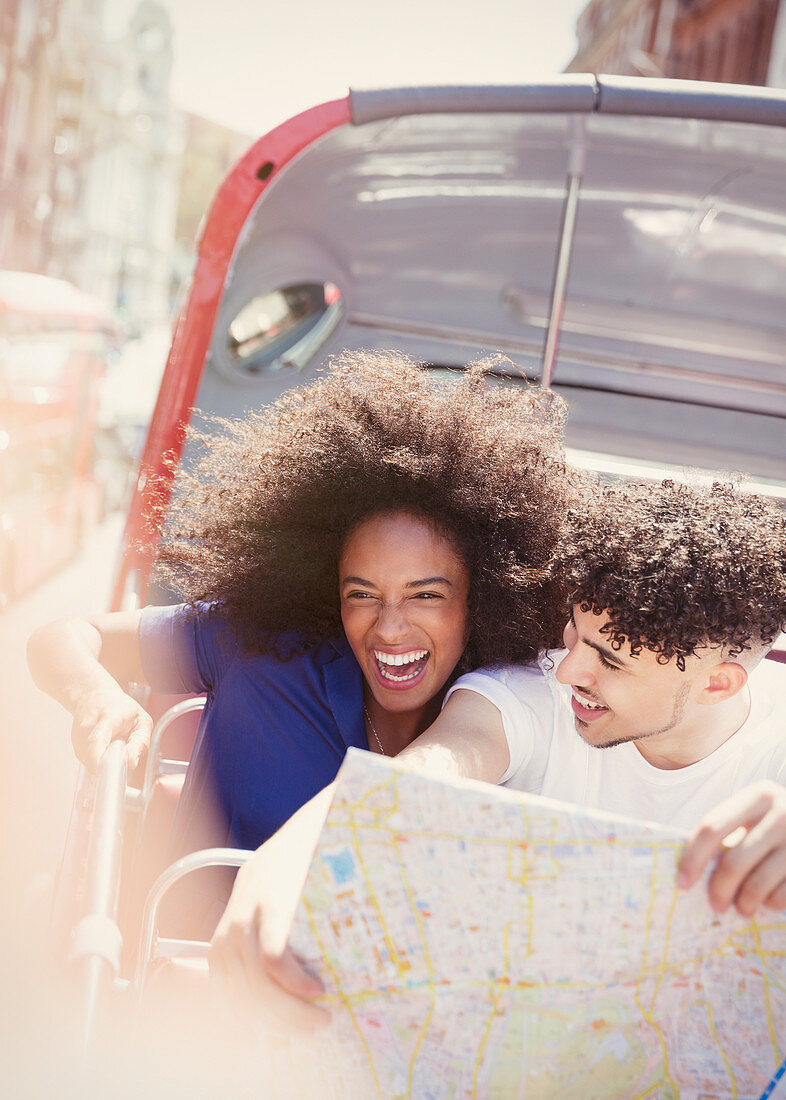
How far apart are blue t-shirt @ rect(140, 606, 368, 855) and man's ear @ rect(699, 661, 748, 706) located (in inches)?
28.0

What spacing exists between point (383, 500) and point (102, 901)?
113 centimetres

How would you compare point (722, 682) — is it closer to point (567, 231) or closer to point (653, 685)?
point (653, 685)

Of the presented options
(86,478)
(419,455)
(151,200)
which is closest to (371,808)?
(419,455)

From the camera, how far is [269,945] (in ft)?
3.65

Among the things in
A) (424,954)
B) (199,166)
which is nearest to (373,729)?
(424,954)

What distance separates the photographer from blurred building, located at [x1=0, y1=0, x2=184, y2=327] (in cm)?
2105

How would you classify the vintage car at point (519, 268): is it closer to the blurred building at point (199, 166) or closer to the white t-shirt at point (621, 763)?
the white t-shirt at point (621, 763)

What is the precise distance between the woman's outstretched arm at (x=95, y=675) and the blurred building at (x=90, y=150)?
67.2ft

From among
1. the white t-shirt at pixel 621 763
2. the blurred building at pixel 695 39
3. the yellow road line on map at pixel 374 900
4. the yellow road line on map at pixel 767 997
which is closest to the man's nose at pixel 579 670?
the white t-shirt at pixel 621 763

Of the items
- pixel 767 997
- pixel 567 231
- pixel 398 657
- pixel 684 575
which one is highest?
pixel 567 231

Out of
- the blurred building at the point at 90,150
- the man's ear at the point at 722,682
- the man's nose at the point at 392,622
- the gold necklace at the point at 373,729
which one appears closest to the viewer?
the man's ear at the point at 722,682

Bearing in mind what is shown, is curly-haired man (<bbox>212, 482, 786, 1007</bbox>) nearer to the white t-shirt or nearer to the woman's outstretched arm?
the white t-shirt

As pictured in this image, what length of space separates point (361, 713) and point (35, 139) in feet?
78.9

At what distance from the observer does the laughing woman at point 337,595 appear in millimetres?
2064
